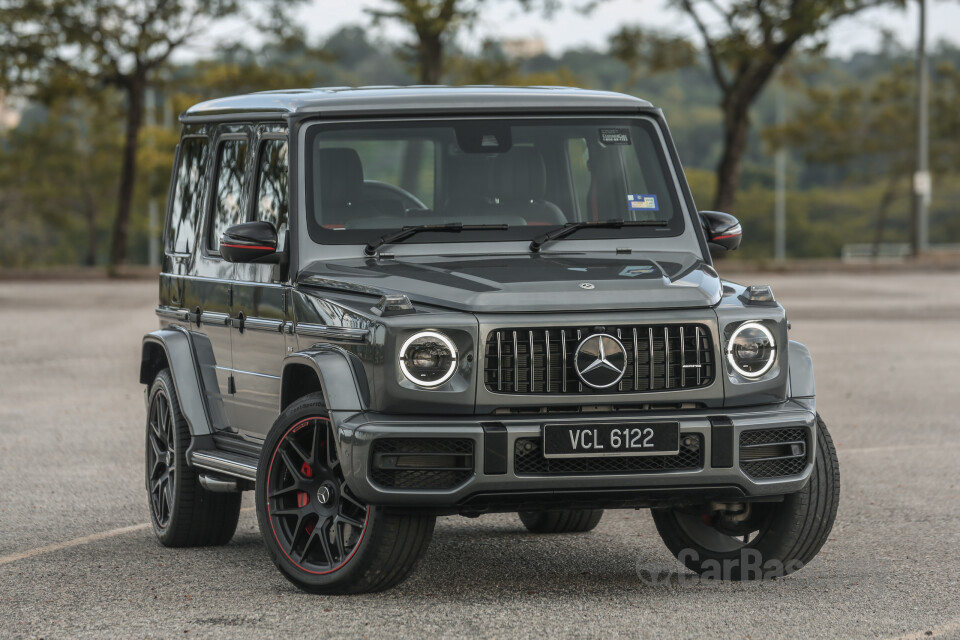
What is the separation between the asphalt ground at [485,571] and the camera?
19.2 feet

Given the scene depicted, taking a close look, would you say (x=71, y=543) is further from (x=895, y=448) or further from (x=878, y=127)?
(x=878, y=127)

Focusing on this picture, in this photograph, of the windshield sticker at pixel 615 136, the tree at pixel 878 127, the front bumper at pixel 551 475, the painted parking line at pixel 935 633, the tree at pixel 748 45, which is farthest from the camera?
the tree at pixel 878 127

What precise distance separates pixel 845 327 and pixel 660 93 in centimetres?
12235

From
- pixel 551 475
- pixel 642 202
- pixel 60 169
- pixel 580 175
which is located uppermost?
pixel 60 169

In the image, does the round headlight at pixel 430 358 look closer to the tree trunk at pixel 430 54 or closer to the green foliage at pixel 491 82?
the green foliage at pixel 491 82

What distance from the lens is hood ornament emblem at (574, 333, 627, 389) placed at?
5867 mm

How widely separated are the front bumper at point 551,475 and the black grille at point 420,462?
0.02 m

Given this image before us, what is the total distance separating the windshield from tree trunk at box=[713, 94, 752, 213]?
30.6 m

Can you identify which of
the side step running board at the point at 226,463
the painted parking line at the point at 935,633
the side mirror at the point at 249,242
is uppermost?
A: the side mirror at the point at 249,242

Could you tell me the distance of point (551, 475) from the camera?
5.82m

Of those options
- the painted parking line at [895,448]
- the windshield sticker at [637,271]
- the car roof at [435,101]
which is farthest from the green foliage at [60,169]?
the windshield sticker at [637,271]

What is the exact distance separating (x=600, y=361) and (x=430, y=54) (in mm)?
34035

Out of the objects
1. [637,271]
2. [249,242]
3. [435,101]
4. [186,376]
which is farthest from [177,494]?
[637,271]

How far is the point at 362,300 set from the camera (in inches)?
241
